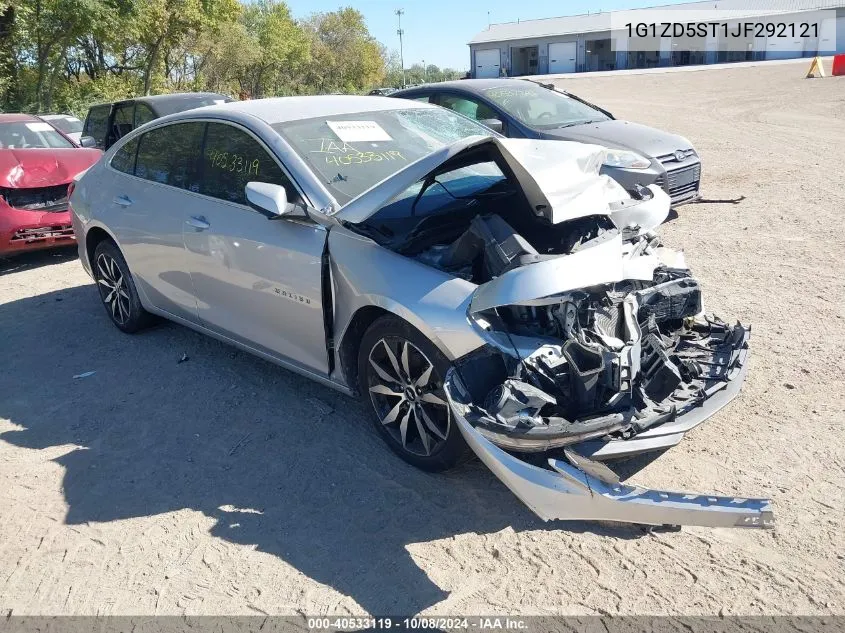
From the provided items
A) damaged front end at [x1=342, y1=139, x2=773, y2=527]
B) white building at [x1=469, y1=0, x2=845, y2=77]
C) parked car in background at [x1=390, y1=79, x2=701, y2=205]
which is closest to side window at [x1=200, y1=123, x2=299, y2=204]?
damaged front end at [x1=342, y1=139, x2=773, y2=527]

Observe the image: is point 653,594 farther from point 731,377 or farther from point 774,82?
point 774,82

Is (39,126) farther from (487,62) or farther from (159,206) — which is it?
(487,62)

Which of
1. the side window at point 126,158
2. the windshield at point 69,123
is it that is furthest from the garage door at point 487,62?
the side window at point 126,158

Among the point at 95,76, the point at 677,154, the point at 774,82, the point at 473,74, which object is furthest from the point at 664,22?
the point at 677,154

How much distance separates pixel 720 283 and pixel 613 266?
332 cm

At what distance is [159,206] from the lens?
5016 mm

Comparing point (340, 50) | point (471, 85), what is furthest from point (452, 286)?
point (340, 50)

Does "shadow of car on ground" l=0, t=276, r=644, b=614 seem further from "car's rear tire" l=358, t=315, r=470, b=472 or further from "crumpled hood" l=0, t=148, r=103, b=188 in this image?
"crumpled hood" l=0, t=148, r=103, b=188

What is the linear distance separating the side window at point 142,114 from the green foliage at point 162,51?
1433cm

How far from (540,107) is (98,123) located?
7.70 m

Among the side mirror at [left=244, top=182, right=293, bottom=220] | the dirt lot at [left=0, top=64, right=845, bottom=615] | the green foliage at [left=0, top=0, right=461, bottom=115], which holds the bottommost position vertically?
the dirt lot at [left=0, top=64, right=845, bottom=615]

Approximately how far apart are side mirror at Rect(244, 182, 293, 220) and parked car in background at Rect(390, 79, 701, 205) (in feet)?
12.4

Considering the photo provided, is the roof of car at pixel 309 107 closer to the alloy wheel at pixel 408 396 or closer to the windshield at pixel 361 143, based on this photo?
the windshield at pixel 361 143

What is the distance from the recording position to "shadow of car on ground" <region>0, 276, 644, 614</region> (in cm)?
321
